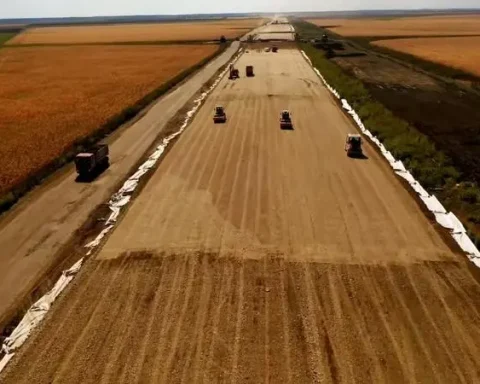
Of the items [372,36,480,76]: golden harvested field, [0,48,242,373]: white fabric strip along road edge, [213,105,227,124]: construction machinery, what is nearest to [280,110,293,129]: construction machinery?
[213,105,227,124]: construction machinery

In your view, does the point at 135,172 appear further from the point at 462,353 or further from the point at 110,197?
the point at 462,353

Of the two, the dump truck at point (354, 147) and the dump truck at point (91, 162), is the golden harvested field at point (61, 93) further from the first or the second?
the dump truck at point (354, 147)

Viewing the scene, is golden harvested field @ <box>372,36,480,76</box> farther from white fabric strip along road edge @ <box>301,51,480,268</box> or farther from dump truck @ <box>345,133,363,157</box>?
dump truck @ <box>345,133,363,157</box>

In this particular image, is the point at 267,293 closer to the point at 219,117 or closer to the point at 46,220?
the point at 46,220

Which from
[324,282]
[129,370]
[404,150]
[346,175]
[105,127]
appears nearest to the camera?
[129,370]

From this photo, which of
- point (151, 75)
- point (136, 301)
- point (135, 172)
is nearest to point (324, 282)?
point (136, 301)

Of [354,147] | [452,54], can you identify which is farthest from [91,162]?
[452,54]

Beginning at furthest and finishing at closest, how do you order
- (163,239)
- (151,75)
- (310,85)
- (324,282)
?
(151,75), (310,85), (163,239), (324,282)
